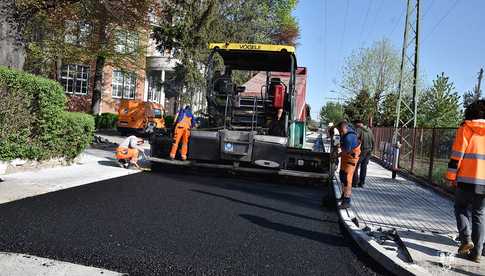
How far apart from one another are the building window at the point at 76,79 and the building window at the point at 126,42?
6.20 metres

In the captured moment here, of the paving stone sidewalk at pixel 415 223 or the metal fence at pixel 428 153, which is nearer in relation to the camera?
the paving stone sidewalk at pixel 415 223

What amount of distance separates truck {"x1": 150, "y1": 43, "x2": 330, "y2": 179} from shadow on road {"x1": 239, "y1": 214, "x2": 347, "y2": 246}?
3.15 meters

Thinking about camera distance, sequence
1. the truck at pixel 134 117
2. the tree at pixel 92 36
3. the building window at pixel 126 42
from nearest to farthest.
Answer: the tree at pixel 92 36 → the truck at pixel 134 117 → the building window at pixel 126 42

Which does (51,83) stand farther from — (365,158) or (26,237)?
(365,158)

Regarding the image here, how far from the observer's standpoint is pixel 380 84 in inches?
1672

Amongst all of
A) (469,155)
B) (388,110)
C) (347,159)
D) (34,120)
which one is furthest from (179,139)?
(388,110)

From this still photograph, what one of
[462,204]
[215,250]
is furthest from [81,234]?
[462,204]

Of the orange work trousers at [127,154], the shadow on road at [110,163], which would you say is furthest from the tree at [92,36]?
the orange work trousers at [127,154]

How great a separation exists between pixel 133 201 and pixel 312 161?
440 cm

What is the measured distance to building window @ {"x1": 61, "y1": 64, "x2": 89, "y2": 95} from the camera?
30.1 meters

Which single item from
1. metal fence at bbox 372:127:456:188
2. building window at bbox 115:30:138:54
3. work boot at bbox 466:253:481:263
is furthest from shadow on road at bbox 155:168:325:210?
building window at bbox 115:30:138:54

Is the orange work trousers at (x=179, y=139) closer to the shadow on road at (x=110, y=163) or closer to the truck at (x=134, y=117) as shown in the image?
the shadow on road at (x=110, y=163)

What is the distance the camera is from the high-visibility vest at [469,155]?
491 centimetres

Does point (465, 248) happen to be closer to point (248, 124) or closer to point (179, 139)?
point (248, 124)
